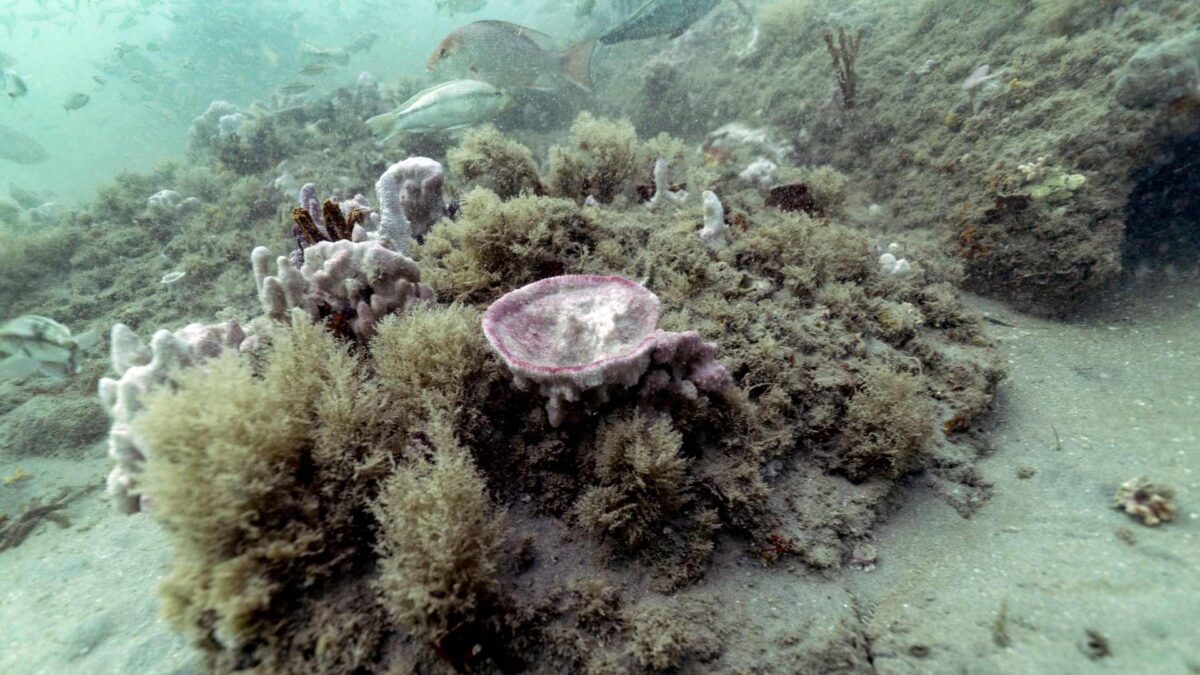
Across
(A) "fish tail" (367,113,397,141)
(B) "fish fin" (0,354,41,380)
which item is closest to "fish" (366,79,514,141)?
(A) "fish tail" (367,113,397,141)

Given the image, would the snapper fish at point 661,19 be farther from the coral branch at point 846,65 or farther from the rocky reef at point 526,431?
the rocky reef at point 526,431

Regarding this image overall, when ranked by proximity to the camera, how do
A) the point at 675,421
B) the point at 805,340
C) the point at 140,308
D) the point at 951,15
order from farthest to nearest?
the point at 951,15, the point at 140,308, the point at 805,340, the point at 675,421

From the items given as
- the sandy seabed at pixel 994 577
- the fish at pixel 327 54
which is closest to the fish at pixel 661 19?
the sandy seabed at pixel 994 577

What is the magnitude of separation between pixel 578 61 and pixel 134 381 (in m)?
10.9

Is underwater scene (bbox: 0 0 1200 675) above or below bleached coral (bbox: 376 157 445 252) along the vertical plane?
below

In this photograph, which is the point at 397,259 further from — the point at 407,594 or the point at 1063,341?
the point at 1063,341

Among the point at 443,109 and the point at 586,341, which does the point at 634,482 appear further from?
the point at 443,109

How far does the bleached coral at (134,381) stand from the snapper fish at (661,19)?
1068 cm

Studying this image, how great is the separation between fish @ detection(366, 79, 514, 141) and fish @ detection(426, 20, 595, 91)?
8.83 ft

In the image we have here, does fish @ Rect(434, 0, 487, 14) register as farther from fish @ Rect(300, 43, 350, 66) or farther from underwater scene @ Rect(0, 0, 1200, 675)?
underwater scene @ Rect(0, 0, 1200, 675)

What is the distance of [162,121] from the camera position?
28.5 metres

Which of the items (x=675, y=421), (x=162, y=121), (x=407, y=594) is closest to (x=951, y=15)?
(x=675, y=421)

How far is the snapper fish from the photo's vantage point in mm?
10086

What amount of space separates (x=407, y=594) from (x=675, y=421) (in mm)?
1750
